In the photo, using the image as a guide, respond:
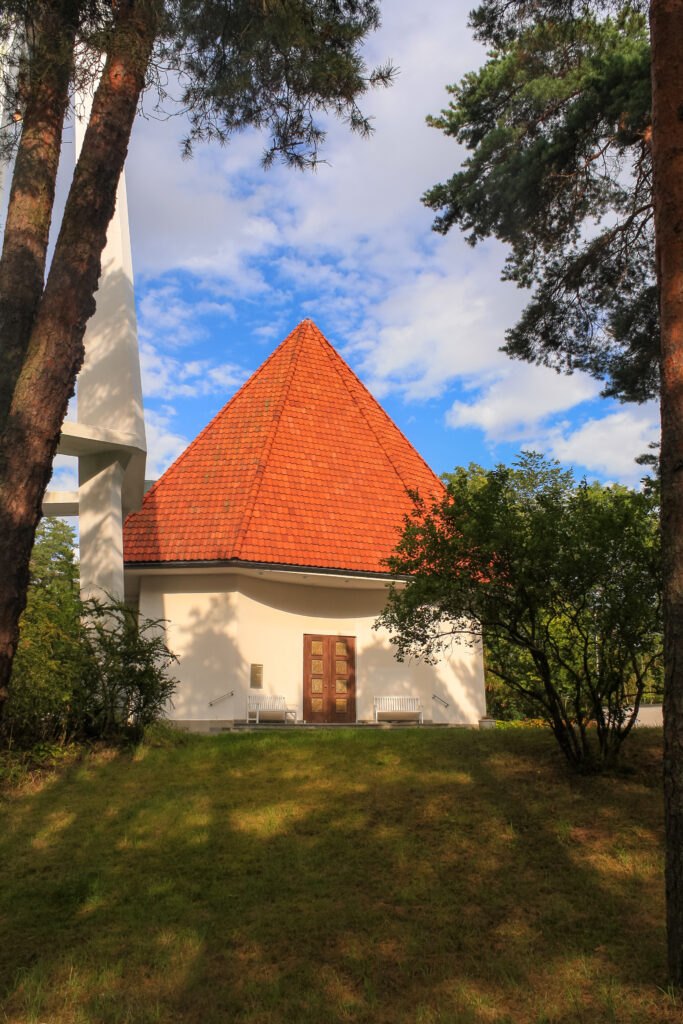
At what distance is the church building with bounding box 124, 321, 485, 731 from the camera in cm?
1582

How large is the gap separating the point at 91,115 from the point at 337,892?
655 cm

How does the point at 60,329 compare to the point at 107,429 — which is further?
the point at 107,429

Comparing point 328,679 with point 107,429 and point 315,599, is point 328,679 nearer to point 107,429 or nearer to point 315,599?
point 315,599

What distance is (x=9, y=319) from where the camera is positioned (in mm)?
7137

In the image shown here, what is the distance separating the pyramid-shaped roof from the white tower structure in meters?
2.24

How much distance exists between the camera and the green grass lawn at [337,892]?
508cm

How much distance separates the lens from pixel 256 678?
16141 mm

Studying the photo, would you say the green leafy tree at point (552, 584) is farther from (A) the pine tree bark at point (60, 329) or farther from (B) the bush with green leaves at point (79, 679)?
(A) the pine tree bark at point (60, 329)

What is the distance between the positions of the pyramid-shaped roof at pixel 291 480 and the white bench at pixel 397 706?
104 inches

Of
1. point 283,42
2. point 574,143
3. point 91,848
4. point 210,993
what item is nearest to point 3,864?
point 91,848

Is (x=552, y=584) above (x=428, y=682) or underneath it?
above

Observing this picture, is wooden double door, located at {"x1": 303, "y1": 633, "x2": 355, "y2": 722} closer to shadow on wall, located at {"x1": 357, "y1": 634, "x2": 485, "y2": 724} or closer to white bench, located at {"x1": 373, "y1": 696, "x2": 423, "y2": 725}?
shadow on wall, located at {"x1": 357, "y1": 634, "x2": 485, "y2": 724}

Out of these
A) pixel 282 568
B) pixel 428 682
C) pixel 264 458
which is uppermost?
pixel 264 458

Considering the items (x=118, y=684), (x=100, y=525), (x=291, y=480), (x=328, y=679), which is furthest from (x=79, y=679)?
(x=291, y=480)
